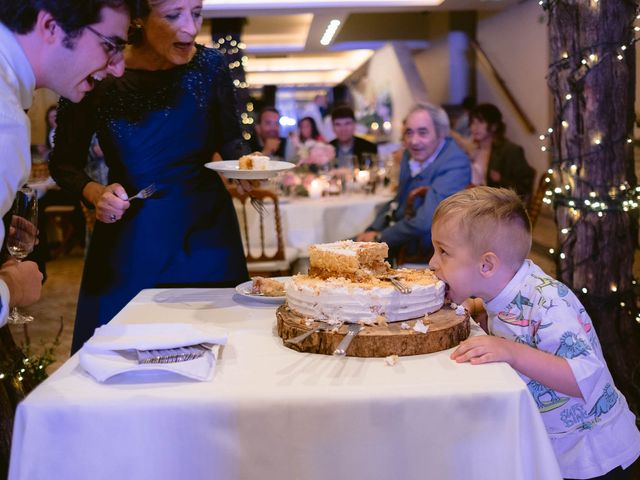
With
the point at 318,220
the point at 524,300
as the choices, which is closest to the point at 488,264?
the point at 524,300

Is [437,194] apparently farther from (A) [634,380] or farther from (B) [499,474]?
(B) [499,474]

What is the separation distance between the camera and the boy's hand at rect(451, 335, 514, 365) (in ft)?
5.17

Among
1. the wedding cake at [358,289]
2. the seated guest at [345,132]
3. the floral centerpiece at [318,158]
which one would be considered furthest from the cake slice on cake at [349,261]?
the seated guest at [345,132]

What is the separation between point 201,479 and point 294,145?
7.67m

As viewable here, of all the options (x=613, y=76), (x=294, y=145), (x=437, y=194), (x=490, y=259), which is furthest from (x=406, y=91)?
(x=490, y=259)

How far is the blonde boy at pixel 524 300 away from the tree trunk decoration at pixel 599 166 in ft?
4.69

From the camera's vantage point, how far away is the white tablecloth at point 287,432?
143 centimetres

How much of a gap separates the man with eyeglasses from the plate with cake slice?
624 millimetres

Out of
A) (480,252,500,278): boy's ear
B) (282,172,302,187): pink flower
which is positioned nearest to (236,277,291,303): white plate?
(480,252,500,278): boy's ear

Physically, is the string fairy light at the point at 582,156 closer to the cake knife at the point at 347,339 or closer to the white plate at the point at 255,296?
the white plate at the point at 255,296

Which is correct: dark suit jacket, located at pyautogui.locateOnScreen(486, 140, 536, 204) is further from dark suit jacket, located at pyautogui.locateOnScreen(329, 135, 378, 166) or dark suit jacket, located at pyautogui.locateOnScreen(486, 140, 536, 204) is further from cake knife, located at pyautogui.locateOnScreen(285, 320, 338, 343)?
cake knife, located at pyautogui.locateOnScreen(285, 320, 338, 343)

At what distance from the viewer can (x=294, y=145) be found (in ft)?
29.4

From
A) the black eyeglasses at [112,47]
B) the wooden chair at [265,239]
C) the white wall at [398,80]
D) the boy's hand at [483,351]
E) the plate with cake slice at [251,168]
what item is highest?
the white wall at [398,80]

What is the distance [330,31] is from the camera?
12273 mm
